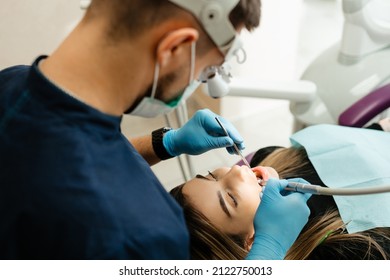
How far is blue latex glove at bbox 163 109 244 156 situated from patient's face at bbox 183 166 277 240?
0.35 ft

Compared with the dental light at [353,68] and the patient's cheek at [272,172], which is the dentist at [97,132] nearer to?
the patient's cheek at [272,172]

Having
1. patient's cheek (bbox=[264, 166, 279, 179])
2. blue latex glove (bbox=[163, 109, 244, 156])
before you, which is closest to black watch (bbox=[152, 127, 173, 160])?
blue latex glove (bbox=[163, 109, 244, 156])

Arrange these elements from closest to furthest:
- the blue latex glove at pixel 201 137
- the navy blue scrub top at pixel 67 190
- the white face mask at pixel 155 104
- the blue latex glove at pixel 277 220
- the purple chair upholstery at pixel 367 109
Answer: the navy blue scrub top at pixel 67 190 → the white face mask at pixel 155 104 → the blue latex glove at pixel 277 220 → the blue latex glove at pixel 201 137 → the purple chair upholstery at pixel 367 109

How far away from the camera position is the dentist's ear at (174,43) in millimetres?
689

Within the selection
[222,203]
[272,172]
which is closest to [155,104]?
[222,203]

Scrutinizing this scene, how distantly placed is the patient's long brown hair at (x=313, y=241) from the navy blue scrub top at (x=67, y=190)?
399 mm

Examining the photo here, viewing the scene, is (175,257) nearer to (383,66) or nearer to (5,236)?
(5,236)

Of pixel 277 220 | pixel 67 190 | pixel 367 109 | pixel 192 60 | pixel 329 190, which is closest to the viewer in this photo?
pixel 67 190

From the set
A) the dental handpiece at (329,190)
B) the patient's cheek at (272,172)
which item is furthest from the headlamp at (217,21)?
the patient's cheek at (272,172)

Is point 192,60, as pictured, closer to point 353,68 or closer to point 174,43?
point 174,43

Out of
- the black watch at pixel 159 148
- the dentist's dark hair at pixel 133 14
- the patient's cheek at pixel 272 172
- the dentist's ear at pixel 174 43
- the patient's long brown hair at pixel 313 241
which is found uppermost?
the dentist's dark hair at pixel 133 14

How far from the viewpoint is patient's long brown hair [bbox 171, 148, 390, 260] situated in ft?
3.73

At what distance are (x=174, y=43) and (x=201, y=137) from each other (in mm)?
619

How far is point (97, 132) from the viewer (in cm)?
73
